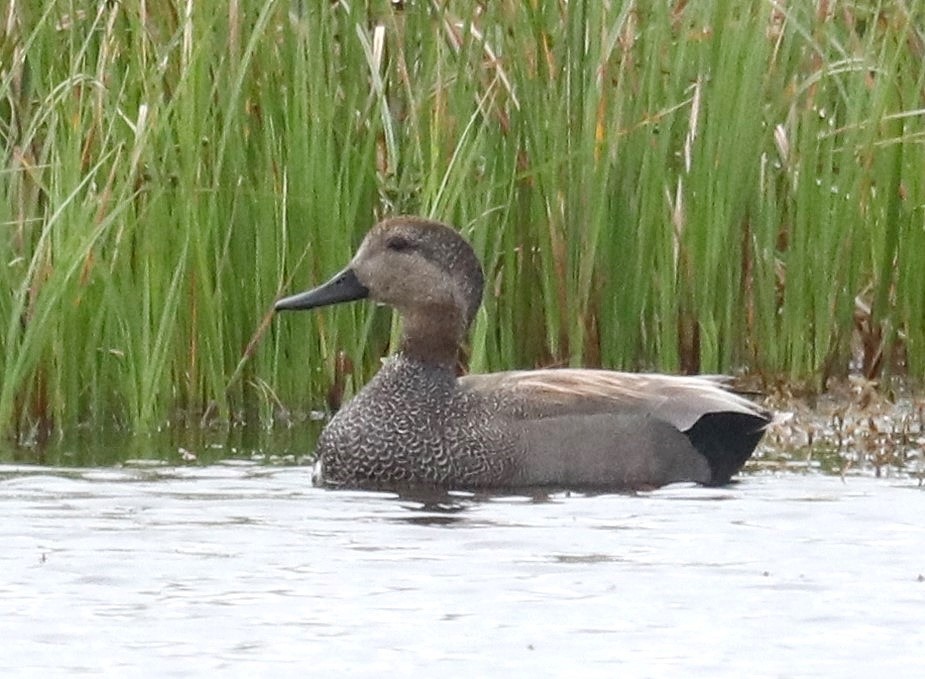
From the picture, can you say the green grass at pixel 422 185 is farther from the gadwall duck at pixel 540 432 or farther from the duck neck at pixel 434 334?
the gadwall duck at pixel 540 432

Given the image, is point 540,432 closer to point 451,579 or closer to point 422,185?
point 422,185

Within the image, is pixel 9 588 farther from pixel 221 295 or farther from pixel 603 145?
pixel 603 145

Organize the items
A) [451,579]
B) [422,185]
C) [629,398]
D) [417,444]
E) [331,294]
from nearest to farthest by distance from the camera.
Answer: [451,579] < [629,398] < [417,444] < [331,294] < [422,185]

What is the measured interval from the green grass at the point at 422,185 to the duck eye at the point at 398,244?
11.2 inches

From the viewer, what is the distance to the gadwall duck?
28.4ft

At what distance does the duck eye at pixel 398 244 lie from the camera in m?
9.08

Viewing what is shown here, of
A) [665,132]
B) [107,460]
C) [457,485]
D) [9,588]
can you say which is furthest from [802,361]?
[9,588]

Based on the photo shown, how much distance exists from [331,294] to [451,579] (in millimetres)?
2330

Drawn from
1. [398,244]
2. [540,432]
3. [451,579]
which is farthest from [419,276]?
[451,579]

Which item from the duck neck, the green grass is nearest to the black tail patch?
the green grass

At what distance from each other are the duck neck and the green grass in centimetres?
29

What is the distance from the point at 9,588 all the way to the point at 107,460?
2.14 m

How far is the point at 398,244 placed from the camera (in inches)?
358

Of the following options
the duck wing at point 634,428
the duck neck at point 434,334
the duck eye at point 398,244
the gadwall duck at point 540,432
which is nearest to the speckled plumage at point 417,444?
the gadwall duck at point 540,432
